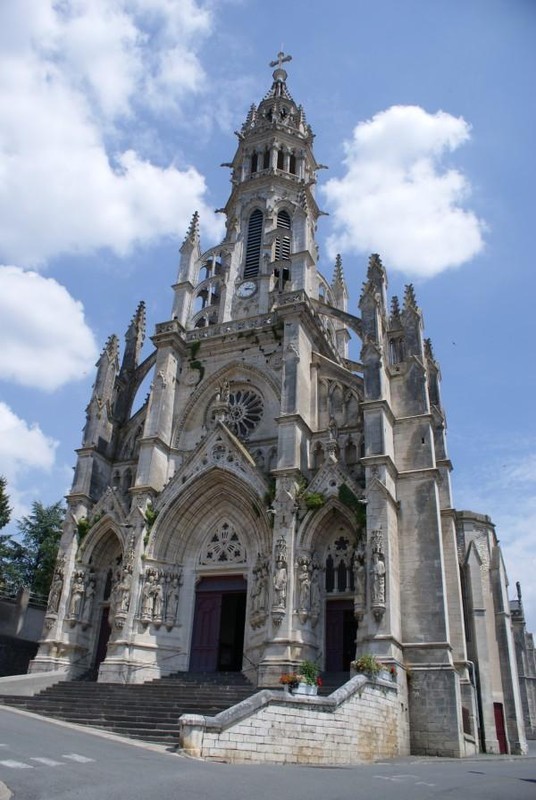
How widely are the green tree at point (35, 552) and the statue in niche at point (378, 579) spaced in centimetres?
2416

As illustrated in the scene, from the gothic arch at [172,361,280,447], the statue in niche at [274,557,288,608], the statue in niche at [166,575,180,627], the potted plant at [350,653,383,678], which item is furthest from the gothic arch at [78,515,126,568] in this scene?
the potted plant at [350,653,383,678]

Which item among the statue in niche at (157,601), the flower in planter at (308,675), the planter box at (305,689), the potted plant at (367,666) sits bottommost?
the planter box at (305,689)

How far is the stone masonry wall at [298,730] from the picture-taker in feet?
39.3

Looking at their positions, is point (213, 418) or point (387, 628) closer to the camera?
point (387, 628)

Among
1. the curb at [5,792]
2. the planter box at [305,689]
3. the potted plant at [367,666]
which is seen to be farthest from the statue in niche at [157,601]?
the curb at [5,792]

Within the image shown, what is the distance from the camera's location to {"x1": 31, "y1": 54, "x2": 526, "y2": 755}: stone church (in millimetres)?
19453

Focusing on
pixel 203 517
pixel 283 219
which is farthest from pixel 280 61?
pixel 203 517

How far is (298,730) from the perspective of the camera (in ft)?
43.2

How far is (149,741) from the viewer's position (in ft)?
46.3

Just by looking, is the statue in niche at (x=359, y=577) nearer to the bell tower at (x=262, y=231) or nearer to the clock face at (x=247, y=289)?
the bell tower at (x=262, y=231)

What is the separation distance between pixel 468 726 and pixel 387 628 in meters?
5.59

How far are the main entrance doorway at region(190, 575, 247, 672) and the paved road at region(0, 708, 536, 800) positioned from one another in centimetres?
849

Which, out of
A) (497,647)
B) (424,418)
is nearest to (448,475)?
(424,418)

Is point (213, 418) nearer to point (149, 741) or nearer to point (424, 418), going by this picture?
point (424, 418)
